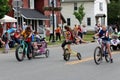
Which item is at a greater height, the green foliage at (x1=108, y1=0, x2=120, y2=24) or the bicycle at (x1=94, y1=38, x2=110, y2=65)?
the green foliage at (x1=108, y1=0, x2=120, y2=24)

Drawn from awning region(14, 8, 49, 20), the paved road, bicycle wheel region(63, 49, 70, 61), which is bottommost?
the paved road

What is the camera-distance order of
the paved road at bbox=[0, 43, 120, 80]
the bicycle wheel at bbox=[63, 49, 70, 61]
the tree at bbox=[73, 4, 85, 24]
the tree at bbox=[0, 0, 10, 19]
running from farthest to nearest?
the tree at bbox=[73, 4, 85, 24] → the tree at bbox=[0, 0, 10, 19] → the bicycle wheel at bbox=[63, 49, 70, 61] → the paved road at bbox=[0, 43, 120, 80]

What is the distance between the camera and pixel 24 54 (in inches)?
842

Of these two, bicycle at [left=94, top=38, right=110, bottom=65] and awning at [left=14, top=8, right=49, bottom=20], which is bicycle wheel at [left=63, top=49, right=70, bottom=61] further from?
awning at [left=14, top=8, right=49, bottom=20]

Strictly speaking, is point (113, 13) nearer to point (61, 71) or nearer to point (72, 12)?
point (72, 12)

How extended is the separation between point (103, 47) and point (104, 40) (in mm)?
321

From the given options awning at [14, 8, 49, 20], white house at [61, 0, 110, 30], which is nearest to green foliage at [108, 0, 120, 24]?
white house at [61, 0, 110, 30]

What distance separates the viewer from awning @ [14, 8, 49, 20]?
184 feet

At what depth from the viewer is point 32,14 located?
5934cm

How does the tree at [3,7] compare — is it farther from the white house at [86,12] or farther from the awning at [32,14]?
the white house at [86,12]

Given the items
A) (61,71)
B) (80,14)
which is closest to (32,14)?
(80,14)

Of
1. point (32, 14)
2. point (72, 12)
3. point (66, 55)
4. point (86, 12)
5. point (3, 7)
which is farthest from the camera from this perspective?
point (72, 12)

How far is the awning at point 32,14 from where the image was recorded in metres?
56.1

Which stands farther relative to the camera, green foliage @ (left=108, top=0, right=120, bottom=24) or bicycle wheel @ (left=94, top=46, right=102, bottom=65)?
green foliage @ (left=108, top=0, right=120, bottom=24)
